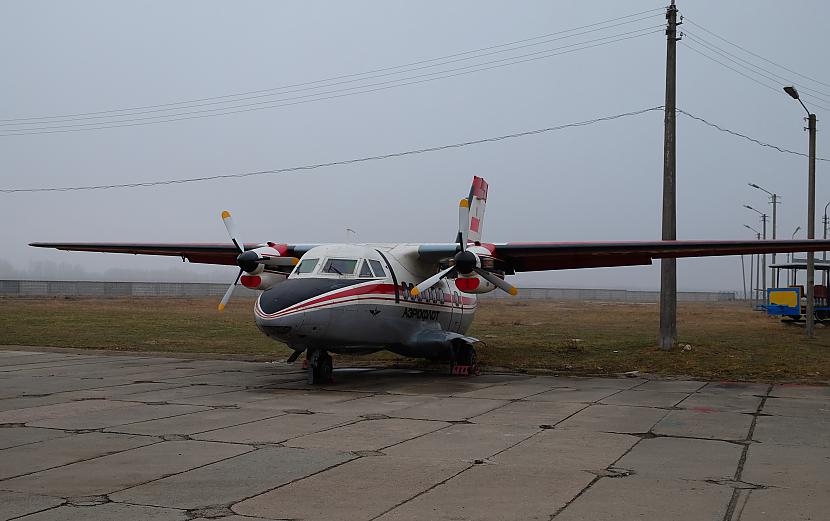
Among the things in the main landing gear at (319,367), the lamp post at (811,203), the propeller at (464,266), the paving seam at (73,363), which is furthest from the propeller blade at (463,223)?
the lamp post at (811,203)

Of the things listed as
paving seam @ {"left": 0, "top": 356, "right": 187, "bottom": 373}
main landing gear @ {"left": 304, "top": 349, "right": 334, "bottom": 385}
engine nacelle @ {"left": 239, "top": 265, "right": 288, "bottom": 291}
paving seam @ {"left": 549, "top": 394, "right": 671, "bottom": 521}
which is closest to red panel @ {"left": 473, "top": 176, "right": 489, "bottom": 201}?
engine nacelle @ {"left": 239, "top": 265, "right": 288, "bottom": 291}

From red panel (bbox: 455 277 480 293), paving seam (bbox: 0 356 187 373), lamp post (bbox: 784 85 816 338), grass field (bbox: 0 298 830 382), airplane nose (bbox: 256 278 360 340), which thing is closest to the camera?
airplane nose (bbox: 256 278 360 340)

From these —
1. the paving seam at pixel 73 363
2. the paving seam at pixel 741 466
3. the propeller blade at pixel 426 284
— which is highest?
the propeller blade at pixel 426 284

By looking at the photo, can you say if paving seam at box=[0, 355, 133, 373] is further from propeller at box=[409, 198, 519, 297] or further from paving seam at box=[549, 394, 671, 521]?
paving seam at box=[549, 394, 671, 521]

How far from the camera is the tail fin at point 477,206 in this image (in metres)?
22.4

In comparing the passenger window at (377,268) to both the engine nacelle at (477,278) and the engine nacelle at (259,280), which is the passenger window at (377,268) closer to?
the engine nacelle at (477,278)

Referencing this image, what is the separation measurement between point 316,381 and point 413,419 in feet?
17.1

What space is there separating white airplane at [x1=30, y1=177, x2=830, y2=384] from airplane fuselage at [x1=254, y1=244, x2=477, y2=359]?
0.02 meters

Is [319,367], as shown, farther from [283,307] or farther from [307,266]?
[283,307]

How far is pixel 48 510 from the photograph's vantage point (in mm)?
6809

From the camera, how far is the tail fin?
22359mm

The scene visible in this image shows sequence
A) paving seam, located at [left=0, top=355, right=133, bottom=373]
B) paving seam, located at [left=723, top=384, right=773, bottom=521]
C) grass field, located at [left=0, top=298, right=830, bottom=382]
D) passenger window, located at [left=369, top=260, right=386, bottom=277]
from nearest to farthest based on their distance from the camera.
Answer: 1. paving seam, located at [left=723, top=384, right=773, bottom=521]
2. passenger window, located at [left=369, top=260, right=386, bottom=277]
3. paving seam, located at [left=0, top=355, right=133, bottom=373]
4. grass field, located at [left=0, top=298, right=830, bottom=382]

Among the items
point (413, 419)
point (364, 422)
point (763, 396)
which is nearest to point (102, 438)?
point (364, 422)

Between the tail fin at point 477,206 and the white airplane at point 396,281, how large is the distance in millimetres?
77
